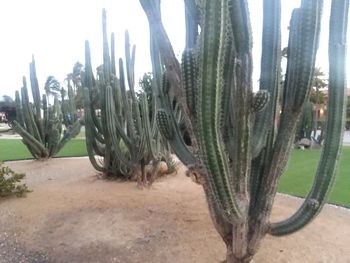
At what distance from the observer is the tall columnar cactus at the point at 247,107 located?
7.23 ft

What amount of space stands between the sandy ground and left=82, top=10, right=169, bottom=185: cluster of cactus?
23.0 inches

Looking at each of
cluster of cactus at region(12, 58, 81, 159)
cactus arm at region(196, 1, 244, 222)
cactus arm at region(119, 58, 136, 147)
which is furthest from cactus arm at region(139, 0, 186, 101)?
cluster of cactus at region(12, 58, 81, 159)

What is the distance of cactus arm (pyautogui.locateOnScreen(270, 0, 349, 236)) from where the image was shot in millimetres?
2576

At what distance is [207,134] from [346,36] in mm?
1332

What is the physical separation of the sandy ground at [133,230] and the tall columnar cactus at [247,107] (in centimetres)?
104

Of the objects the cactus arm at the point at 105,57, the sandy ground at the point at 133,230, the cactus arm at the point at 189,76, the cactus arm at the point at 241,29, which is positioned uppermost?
the cactus arm at the point at 105,57

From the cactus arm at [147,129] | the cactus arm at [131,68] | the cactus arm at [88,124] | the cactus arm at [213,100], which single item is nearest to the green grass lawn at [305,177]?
the cactus arm at [147,129]

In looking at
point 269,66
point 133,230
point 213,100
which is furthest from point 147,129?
point 213,100

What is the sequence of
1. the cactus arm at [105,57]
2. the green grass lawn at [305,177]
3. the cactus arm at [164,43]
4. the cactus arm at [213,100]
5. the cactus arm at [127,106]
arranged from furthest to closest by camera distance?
the cactus arm at [105,57] < the cactus arm at [127,106] < the green grass lawn at [305,177] < the cactus arm at [164,43] < the cactus arm at [213,100]

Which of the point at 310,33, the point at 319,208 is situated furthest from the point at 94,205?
the point at 310,33

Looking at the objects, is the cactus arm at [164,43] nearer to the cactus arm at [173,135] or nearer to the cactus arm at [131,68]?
the cactus arm at [173,135]

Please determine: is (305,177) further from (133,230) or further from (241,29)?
(241,29)

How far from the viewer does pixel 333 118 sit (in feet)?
8.66

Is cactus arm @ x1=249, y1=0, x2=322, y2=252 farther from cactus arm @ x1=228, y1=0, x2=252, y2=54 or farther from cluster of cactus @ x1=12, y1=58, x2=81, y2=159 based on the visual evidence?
cluster of cactus @ x1=12, y1=58, x2=81, y2=159
